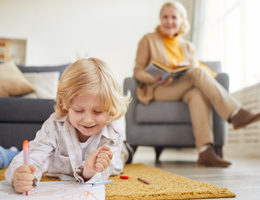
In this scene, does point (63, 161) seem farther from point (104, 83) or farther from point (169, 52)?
point (169, 52)

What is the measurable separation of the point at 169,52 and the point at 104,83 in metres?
1.37

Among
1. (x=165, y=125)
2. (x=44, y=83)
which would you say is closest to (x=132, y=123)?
(x=165, y=125)

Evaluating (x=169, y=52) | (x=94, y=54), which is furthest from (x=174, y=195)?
(x=94, y=54)

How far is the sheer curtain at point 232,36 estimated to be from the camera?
2.64 metres

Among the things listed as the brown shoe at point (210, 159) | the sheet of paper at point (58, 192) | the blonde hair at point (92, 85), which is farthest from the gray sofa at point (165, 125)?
the sheet of paper at point (58, 192)

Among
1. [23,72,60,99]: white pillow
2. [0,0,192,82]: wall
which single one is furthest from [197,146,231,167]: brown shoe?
[0,0,192,82]: wall

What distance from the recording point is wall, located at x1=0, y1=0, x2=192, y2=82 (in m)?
4.23

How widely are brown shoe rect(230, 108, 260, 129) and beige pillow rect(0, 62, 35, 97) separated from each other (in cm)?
152

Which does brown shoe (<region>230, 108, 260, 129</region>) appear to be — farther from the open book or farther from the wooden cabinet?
the wooden cabinet

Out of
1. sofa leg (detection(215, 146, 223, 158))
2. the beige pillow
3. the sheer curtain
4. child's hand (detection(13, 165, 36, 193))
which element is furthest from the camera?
the sheer curtain

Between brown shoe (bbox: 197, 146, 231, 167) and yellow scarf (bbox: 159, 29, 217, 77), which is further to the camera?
yellow scarf (bbox: 159, 29, 217, 77)

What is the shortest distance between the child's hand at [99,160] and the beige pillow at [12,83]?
1.53 m

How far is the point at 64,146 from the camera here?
91 cm

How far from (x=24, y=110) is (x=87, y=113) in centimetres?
100
